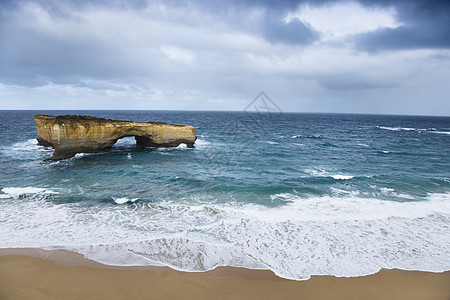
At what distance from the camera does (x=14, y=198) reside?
12.9 meters

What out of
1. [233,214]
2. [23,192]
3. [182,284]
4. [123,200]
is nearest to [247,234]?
[233,214]

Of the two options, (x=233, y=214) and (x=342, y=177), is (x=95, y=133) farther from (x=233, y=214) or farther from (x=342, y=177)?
(x=342, y=177)

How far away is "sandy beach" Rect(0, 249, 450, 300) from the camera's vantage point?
22.5 feet

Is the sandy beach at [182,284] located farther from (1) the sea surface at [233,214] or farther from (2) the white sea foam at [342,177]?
(2) the white sea foam at [342,177]

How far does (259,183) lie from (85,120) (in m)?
18.5

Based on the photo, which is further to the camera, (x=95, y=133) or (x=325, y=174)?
(x=95, y=133)

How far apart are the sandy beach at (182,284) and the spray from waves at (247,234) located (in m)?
0.39

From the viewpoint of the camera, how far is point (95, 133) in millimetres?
23172

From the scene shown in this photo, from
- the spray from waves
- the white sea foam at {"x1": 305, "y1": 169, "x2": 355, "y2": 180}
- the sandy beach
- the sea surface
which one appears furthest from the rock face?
the sandy beach

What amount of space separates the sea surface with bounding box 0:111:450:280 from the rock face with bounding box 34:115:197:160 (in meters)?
1.95

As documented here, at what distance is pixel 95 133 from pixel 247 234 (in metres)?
20.1

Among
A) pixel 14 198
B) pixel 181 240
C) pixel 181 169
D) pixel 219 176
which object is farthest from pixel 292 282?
pixel 14 198

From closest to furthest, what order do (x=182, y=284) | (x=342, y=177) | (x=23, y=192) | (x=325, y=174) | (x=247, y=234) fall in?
(x=182, y=284), (x=247, y=234), (x=23, y=192), (x=342, y=177), (x=325, y=174)

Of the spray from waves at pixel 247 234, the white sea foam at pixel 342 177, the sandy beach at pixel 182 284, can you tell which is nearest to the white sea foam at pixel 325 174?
the white sea foam at pixel 342 177
